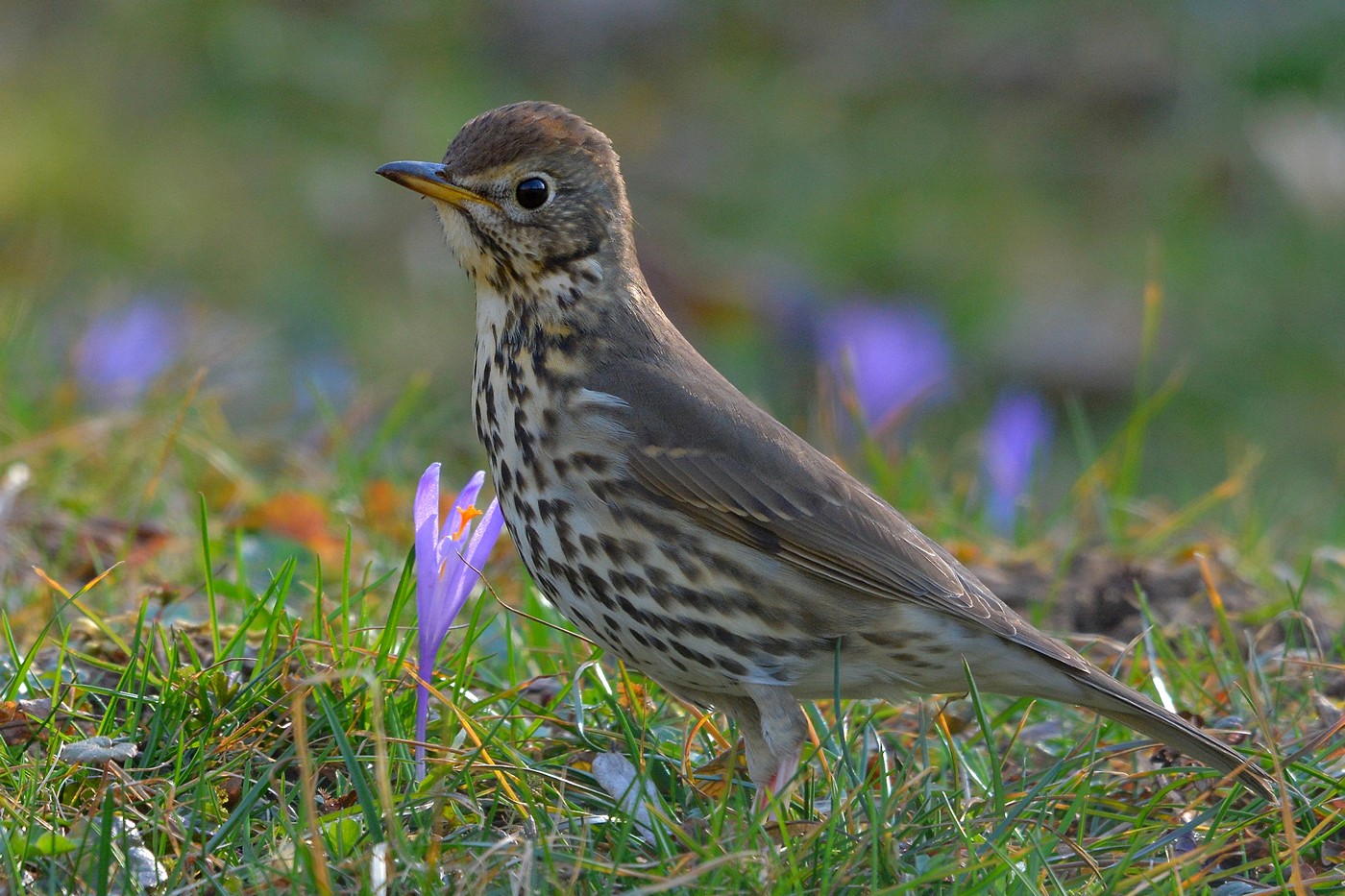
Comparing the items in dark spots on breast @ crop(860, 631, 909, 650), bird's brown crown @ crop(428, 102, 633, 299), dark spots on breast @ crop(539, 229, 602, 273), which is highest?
bird's brown crown @ crop(428, 102, 633, 299)

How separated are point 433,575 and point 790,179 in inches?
303

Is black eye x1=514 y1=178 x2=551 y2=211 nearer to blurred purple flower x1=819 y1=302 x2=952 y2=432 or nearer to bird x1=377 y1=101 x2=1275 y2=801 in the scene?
bird x1=377 y1=101 x2=1275 y2=801

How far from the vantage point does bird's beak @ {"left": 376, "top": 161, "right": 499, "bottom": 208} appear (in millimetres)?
3658

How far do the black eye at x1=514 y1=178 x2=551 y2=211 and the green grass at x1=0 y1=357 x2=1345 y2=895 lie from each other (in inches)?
34.8

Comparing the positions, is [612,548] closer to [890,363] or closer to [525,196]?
[525,196]

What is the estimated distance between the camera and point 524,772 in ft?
10.4

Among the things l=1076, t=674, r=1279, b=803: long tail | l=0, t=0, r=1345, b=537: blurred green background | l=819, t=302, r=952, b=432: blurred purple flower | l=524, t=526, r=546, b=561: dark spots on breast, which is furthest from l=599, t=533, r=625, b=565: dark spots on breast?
l=0, t=0, r=1345, b=537: blurred green background

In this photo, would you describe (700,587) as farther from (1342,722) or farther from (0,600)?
(0,600)

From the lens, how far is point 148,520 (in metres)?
4.74

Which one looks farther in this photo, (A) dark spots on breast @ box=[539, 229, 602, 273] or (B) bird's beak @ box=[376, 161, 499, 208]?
(A) dark spots on breast @ box=[539, 229, 602, 273]

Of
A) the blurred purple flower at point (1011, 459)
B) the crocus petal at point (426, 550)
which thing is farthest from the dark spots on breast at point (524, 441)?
the blurred purple flower at point (1011, 459)

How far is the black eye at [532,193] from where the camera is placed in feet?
12.3

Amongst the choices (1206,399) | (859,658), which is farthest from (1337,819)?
(1206,399)

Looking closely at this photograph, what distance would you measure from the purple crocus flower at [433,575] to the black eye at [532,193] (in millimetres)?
755
